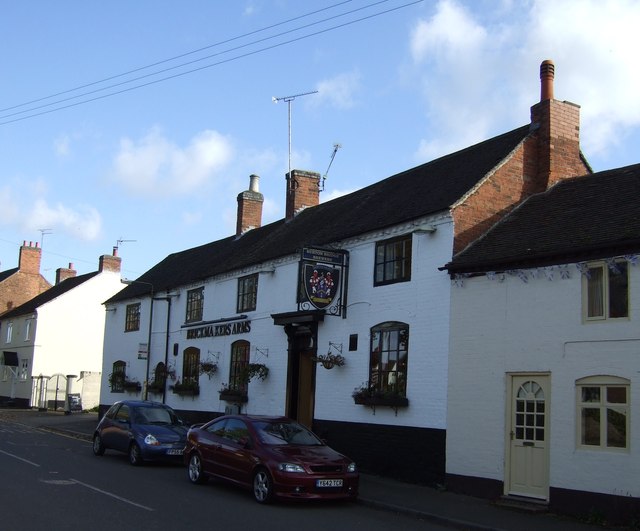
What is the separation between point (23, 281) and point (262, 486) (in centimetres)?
4643

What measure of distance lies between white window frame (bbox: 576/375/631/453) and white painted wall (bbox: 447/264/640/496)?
80 millimetres

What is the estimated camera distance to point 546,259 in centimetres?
1323

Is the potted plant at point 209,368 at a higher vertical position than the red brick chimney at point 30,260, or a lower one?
lower

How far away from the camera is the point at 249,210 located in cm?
2992

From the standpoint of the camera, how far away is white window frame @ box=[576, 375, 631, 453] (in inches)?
464

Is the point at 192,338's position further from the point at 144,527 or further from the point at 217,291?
the point at 144,527

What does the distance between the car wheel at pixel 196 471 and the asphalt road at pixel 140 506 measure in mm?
153

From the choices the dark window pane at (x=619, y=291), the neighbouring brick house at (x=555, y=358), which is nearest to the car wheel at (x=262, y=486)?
the neighbouring brick house at (x=555, y=358)

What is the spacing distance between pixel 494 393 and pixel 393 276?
4.09m

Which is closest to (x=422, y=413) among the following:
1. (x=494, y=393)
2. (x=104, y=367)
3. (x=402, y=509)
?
(x=494, y=393)

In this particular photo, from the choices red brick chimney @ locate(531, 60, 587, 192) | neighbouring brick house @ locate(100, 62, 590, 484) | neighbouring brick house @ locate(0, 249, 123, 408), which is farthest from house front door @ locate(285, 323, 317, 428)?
neighbouring brick house @ locate(0, 249, 123, 408)

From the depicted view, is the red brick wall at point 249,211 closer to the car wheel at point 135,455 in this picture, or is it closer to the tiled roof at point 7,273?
the car wheel at point 135,455

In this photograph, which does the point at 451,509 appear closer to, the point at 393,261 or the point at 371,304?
the point at 371,304

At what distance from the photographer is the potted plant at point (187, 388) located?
82.1 ft
